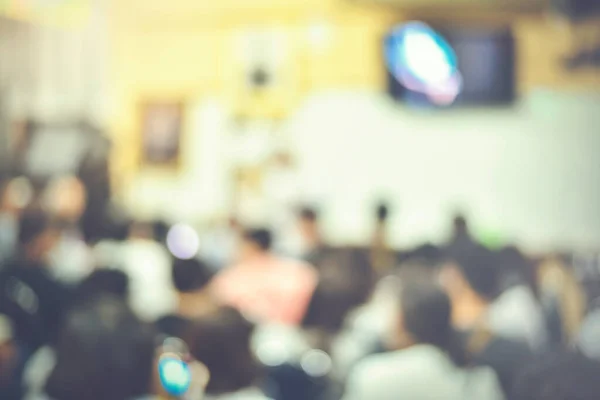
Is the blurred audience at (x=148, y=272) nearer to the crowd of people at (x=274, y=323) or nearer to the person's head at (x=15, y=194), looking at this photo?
the crowd of people at (x=274, y=323)

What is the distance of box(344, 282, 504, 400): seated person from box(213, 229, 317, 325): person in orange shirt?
751 mm

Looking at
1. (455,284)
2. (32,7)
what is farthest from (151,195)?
(455,284)

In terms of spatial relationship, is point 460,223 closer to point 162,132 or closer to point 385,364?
point 162,132

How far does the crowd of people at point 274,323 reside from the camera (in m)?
1.96

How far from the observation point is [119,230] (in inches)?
137

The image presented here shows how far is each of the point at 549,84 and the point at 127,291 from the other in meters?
2.95

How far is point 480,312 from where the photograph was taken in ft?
8.30

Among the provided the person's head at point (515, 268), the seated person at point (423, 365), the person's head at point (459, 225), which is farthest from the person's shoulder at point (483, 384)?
the person's head at point (459, 225)

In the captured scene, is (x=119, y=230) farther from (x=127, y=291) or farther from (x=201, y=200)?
(x=201, y=200)

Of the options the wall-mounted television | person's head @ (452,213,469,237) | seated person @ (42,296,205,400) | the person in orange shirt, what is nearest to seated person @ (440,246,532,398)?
the person in orange shirt

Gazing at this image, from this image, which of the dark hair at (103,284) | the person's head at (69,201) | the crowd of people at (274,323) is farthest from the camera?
the person's head at (69,201)

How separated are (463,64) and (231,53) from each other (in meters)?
1.58

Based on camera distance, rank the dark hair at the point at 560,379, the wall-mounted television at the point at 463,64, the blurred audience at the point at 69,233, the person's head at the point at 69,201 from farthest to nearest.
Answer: the wall-mounted television at the point at 463,64, the person's head at the point at 69,201, the blurred audience at the point at 69,233, the dark hair at the point at 560,379

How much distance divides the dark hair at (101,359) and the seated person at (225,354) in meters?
0.20
